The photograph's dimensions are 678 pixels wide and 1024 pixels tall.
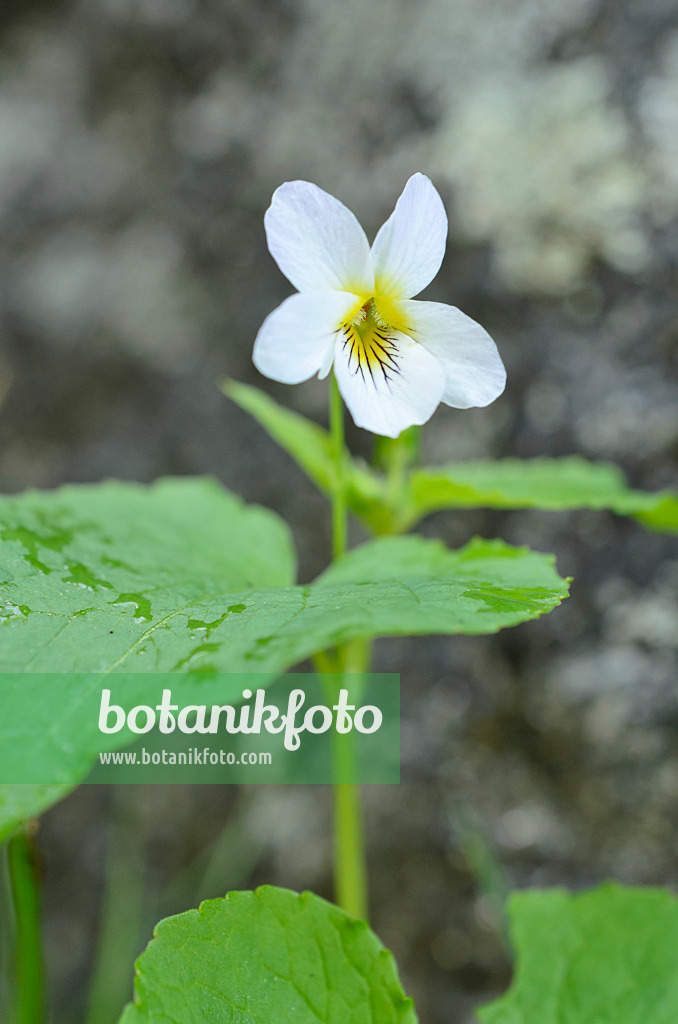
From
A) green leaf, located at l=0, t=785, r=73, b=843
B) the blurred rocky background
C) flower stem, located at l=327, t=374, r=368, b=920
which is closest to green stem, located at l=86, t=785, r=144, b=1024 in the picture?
the blurred rocky background

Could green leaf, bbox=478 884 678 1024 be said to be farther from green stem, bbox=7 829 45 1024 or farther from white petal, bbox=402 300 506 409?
white petal, bbox=402 300 506 409

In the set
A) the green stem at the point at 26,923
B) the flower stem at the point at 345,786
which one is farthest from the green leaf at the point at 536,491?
the green stem at the point at 26,923

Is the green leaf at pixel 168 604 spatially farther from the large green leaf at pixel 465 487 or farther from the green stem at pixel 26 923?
the green stem at pixel 26 923

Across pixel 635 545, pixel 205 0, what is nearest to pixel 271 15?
pixel 205 0

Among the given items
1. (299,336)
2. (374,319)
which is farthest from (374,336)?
(299,336)

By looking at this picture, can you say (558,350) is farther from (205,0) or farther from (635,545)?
(205,0)

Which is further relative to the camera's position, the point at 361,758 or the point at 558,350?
the point at 361,758

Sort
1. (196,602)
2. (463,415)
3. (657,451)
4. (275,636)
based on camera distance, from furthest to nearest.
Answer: (463,415) < (657,451) < (196,602) < (275,636)
